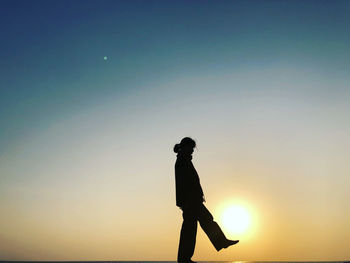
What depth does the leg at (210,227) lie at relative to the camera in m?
8.29

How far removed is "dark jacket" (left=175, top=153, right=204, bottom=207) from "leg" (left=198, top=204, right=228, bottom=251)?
0.33 m

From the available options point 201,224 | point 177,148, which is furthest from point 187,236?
point 177,148

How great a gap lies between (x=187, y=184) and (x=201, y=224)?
1.00 metres

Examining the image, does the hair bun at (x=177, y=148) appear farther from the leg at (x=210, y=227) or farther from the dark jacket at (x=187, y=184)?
the leg at (x=210, y=227)

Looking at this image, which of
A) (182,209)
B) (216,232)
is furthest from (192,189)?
(216,232)

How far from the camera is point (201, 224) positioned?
8352mm

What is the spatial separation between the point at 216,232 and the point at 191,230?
646 mm

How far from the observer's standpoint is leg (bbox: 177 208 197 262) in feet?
26.1

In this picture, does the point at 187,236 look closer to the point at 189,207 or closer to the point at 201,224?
the point at 201,224

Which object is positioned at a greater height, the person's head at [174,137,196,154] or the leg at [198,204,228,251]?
the person's head at [174,137,196,154]

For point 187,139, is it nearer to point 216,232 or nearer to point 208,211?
point 208,211

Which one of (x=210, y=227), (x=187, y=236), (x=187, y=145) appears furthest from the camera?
(x=187, y=145)

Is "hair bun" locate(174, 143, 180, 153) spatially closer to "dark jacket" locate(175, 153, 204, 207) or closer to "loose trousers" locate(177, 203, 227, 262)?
"dark jacket" locate(175, 153, 204, 207)

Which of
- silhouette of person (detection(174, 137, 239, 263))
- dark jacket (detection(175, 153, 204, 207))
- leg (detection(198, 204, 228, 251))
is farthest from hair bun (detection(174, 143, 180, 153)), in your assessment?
leg (detection(198, 204, 228, 251))
